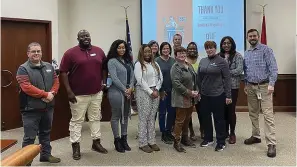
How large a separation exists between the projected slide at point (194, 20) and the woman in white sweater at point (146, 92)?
2.87 metres

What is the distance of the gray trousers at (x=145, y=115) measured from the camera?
147 inches

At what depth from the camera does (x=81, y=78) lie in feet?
11.7

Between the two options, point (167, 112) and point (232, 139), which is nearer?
point (232, 139)

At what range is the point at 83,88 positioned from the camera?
358cm

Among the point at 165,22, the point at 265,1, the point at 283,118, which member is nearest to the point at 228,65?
the point at 283,118

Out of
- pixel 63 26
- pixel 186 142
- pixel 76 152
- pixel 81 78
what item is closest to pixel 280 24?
pixel 186 142

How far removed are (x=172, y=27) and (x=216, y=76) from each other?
307 cm

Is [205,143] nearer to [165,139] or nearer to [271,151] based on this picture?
[165,139]

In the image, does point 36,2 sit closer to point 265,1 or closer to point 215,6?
point 215,6

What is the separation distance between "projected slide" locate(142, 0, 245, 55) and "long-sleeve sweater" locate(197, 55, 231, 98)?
110 inches

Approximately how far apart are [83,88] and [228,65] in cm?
179

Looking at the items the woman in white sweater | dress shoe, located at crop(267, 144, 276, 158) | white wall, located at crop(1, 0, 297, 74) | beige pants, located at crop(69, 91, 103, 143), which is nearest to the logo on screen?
white wall, located at crop(1, 0, 297, 74)

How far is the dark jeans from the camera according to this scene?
3.18m

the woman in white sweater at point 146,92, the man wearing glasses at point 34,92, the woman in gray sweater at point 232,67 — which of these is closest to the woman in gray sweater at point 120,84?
the woman in white sweater at point 146,92
